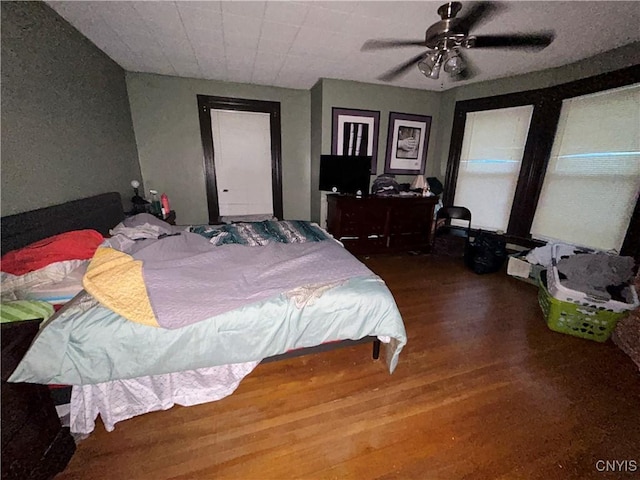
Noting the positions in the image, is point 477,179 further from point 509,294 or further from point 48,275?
point 48,275

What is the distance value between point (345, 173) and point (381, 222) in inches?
35.4

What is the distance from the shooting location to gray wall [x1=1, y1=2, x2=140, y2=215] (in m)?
1.56

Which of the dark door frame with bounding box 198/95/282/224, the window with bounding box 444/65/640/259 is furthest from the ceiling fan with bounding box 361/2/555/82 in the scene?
the dark door frame with bounding box 198/95/282/224

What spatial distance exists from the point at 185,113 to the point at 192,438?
383 cm

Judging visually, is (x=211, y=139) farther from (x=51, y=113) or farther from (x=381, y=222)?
(x=381, y=222)

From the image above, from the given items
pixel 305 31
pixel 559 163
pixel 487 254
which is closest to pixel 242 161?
pixel 305 31

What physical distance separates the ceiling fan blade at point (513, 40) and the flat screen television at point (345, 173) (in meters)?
1.91

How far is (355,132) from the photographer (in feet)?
12.5

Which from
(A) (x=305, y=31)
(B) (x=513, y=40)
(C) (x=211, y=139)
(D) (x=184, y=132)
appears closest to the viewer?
(B) (x=513, y=40)

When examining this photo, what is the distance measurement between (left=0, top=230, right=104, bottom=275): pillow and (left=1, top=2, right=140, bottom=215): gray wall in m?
0.37

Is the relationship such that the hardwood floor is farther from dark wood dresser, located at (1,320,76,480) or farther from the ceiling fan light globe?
the ceiling fan light globe

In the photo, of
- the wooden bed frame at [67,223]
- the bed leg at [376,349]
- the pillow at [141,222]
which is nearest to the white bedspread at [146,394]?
the wooden bed frame at [67,223]

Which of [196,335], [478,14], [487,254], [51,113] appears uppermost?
[478,14]

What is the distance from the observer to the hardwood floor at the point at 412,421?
118 centimetres
